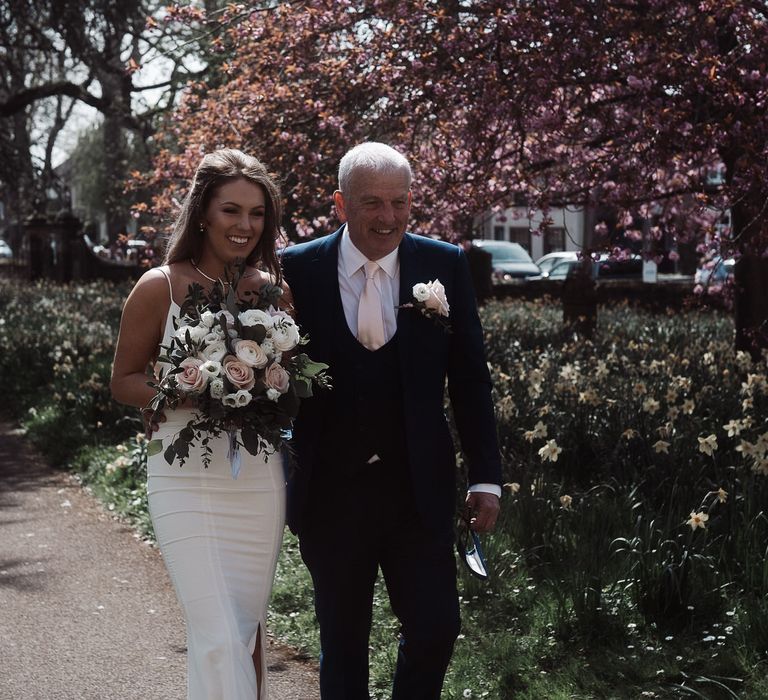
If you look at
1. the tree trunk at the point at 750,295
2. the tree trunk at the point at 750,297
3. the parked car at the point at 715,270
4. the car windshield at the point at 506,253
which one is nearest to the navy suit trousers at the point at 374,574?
the parked car at the point at 715,270

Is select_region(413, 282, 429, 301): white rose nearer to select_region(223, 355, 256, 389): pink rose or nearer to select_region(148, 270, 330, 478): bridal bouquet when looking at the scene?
select_region(148, 270, 330, 478): bridal bouquet

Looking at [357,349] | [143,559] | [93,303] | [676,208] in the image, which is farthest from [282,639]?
[93,303]

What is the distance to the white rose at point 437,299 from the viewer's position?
3279mm

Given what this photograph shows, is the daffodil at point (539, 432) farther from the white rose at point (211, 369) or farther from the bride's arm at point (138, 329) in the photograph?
the white rose at point (211, 369)

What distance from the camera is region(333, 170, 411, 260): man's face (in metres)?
3.25

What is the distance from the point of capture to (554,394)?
295 inches

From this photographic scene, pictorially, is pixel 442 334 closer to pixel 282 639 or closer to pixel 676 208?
pixel 282 639

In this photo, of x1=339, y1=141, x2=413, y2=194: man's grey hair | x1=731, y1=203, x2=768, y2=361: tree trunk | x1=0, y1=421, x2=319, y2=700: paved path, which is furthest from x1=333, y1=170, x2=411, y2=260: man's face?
x1=731, y1=203, x2=768, y2=361: tree trunk

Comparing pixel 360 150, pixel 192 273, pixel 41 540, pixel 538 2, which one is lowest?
pixel 41 540

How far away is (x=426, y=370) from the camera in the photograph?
10.9 ft

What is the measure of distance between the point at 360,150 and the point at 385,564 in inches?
44.8

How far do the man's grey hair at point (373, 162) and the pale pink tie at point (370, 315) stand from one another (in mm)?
247

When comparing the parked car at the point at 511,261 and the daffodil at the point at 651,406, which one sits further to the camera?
the parked car at the point at 511,261

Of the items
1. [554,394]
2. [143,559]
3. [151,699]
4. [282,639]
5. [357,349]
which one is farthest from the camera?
[554,394]
